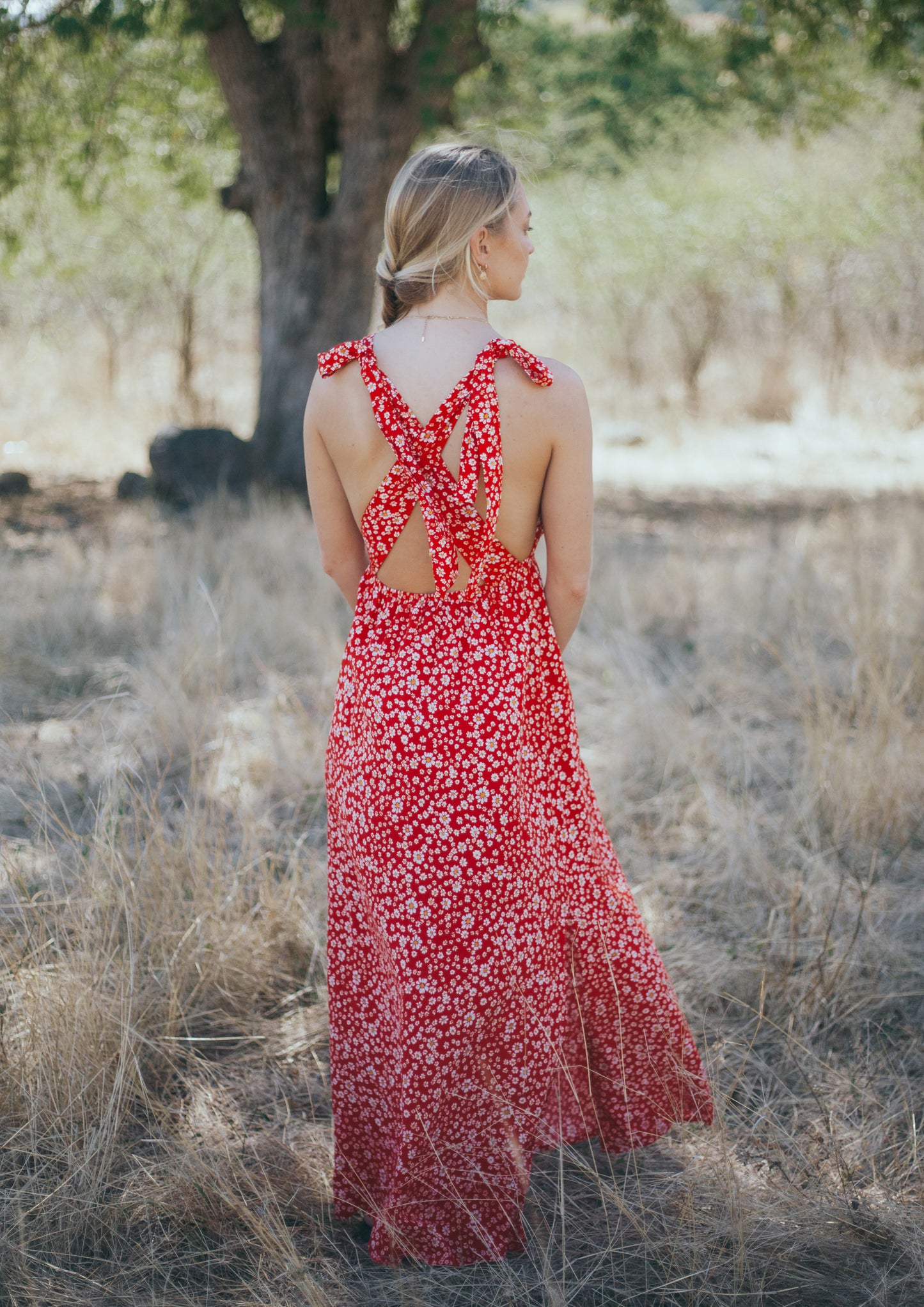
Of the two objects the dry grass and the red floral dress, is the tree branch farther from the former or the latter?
the red floral dress

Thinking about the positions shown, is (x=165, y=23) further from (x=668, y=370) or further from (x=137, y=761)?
(x=668, y=370)

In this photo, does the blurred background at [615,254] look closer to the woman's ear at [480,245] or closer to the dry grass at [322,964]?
the dry grass at [322,964]

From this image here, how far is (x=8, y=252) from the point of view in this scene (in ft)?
27.4

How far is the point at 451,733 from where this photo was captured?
5.70 feet

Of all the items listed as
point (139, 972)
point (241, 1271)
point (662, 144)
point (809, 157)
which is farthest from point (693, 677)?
point (809, 157)

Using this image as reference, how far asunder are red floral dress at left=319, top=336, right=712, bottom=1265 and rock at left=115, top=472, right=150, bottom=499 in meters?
6.90

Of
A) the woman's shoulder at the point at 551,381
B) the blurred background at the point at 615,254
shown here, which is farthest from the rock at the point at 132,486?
the woman's shoulder at the point at 551,381

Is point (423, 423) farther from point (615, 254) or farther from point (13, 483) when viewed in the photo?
point (615, 254)

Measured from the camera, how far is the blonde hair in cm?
161

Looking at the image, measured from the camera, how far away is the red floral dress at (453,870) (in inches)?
68.2

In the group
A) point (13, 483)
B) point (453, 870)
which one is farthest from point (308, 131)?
point (453, 870)

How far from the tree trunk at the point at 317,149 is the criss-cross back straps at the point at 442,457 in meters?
5.84

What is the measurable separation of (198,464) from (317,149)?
2437 mm

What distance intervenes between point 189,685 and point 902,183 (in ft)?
43.9
